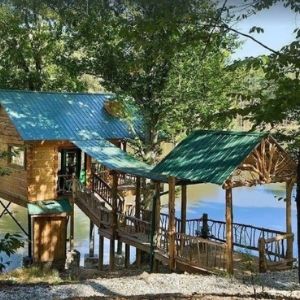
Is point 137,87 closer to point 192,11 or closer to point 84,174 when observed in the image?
point 84,174

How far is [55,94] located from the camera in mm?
22984

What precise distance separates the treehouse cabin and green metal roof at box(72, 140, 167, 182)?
0.13 ft

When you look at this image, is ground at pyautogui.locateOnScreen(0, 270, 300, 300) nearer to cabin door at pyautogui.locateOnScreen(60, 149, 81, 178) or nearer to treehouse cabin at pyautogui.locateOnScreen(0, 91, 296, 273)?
treehouse cabin at pyautogui.locateOnScreen(0, 91, 296, 273)

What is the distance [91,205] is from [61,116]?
13.8 ft

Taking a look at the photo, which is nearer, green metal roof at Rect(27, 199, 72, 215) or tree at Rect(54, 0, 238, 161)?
tree at Rect(54, 0, 238, 161)

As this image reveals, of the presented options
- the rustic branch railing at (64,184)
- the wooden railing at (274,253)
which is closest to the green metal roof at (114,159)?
the rustic branch railing at (64,184)

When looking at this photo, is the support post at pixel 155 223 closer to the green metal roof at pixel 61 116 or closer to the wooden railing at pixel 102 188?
the wooden railing at pixel 102 188

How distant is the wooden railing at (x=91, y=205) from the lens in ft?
64.3

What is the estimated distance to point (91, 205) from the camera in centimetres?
2045

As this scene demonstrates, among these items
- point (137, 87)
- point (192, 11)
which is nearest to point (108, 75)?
point (137, 87)

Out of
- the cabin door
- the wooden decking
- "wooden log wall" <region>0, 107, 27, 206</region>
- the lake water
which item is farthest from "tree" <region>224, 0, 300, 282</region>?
the lake water

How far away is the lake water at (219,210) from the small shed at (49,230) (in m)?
3.94

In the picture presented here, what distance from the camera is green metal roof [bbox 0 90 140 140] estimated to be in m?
20.4

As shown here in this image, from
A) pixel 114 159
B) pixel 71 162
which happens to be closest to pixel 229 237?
pixel 114 159
